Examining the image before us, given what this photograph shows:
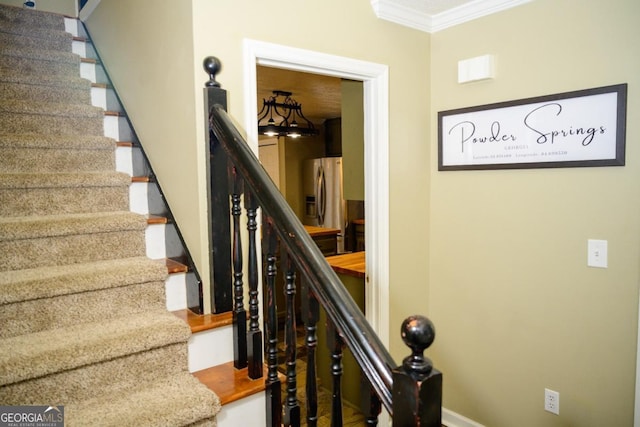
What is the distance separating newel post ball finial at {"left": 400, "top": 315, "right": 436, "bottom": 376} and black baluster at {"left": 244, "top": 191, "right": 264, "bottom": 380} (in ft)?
2.45

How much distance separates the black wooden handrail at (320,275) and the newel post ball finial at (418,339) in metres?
→ 0.08

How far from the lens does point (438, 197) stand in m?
2.75

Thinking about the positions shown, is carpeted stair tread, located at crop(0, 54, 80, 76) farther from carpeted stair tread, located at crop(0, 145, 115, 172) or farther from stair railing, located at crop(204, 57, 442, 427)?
stair railing, located at crop(204, 57, 442, 427)

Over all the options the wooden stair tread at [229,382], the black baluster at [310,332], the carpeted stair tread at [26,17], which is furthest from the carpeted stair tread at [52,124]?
the black baluster at [310,332]

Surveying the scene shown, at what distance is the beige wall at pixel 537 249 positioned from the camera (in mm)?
1999

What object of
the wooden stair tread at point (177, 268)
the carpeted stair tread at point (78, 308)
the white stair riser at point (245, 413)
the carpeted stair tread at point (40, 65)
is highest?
the carpeted stair tread at point (40, 65)

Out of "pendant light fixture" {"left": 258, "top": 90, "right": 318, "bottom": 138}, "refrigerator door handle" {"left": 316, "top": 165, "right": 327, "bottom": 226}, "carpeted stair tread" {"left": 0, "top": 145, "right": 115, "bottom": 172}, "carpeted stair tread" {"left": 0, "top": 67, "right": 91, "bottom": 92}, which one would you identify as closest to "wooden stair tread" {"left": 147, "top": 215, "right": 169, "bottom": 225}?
"carpeted stair tread" {"left": 0, "top": 145, "right": 115, "bottom": 172}

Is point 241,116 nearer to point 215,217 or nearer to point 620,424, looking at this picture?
point 215,217

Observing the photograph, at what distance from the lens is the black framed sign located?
6.55 feet

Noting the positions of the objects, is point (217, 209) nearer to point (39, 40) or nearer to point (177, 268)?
point (177, 268)

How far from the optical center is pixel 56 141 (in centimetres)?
219

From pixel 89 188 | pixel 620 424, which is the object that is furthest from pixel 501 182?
pixel 89 188

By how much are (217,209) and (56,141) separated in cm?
114

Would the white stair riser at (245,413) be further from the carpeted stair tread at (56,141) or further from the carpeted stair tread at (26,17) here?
the carpeted stair tread at (26,17)
